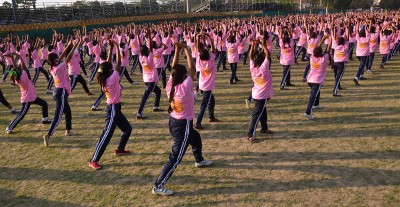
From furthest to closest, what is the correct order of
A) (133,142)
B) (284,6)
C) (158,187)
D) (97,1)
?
(284,6)
(97,1)
(133,142)
(158,187)

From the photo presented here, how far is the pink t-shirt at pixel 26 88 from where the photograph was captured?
26.7 ft

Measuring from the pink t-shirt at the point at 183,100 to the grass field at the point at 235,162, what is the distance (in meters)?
1.30

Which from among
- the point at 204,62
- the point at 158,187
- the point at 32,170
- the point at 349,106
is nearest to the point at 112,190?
the point at 158,187

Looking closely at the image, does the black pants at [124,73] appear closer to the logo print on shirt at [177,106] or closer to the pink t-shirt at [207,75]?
the pink t-shirt at [207,75]

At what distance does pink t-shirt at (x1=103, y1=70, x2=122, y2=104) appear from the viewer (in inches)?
240

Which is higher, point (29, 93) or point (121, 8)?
point (121, 8)

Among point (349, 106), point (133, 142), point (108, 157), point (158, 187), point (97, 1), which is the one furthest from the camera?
point (97, 1)

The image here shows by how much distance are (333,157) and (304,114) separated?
267 centimetres

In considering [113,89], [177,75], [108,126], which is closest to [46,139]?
[108,126]

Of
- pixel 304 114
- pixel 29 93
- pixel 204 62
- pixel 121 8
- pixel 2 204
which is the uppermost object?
pixel 121 8

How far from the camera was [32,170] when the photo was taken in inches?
255

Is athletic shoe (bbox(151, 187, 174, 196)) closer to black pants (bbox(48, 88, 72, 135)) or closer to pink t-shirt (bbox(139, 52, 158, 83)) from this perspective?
black pants (bbox(48, 88, 72, 135))

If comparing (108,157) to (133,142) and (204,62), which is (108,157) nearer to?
(133,142)

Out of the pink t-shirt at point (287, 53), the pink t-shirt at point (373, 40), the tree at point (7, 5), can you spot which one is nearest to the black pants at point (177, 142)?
the pink t-shirt at point (287, 53)
